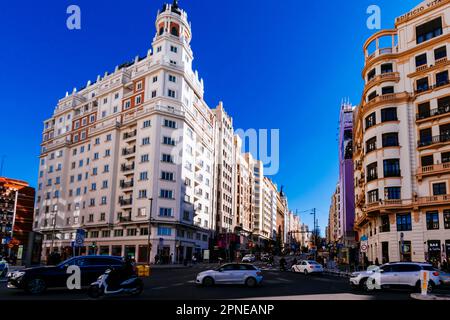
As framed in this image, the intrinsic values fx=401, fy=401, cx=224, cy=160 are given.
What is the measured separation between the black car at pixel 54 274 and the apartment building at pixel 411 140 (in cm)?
A: 3263

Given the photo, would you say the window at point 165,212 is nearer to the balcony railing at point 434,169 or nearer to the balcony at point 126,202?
the balcony at point 126,202

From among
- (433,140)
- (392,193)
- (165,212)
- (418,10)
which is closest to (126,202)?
(165,212)

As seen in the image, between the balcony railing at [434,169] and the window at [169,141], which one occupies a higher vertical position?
the window at [169,141]

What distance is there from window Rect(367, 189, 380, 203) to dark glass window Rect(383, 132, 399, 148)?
548 centimetres

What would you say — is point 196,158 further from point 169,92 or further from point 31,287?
point 31,287

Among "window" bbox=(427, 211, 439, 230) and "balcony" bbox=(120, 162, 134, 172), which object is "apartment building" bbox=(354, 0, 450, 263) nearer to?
"window" bbox=(427, 211, 439, 230)

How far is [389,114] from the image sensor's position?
47.0 meters

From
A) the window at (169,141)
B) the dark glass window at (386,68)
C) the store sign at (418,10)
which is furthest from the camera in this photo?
the window at (169,141)

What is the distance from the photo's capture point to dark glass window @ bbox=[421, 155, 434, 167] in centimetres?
4384

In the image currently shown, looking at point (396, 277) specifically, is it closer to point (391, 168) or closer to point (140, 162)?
point (391, 168)

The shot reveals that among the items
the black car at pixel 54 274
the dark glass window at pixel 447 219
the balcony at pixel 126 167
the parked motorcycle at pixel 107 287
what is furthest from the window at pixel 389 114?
the balcony at pixel 126 167

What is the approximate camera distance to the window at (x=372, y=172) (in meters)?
46.8

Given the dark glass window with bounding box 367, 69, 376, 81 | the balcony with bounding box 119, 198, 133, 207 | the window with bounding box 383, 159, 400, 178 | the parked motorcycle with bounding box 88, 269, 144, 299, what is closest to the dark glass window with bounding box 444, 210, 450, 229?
the window with bounding box 383, 159, 400, 178

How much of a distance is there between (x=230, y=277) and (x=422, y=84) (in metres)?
35.9
